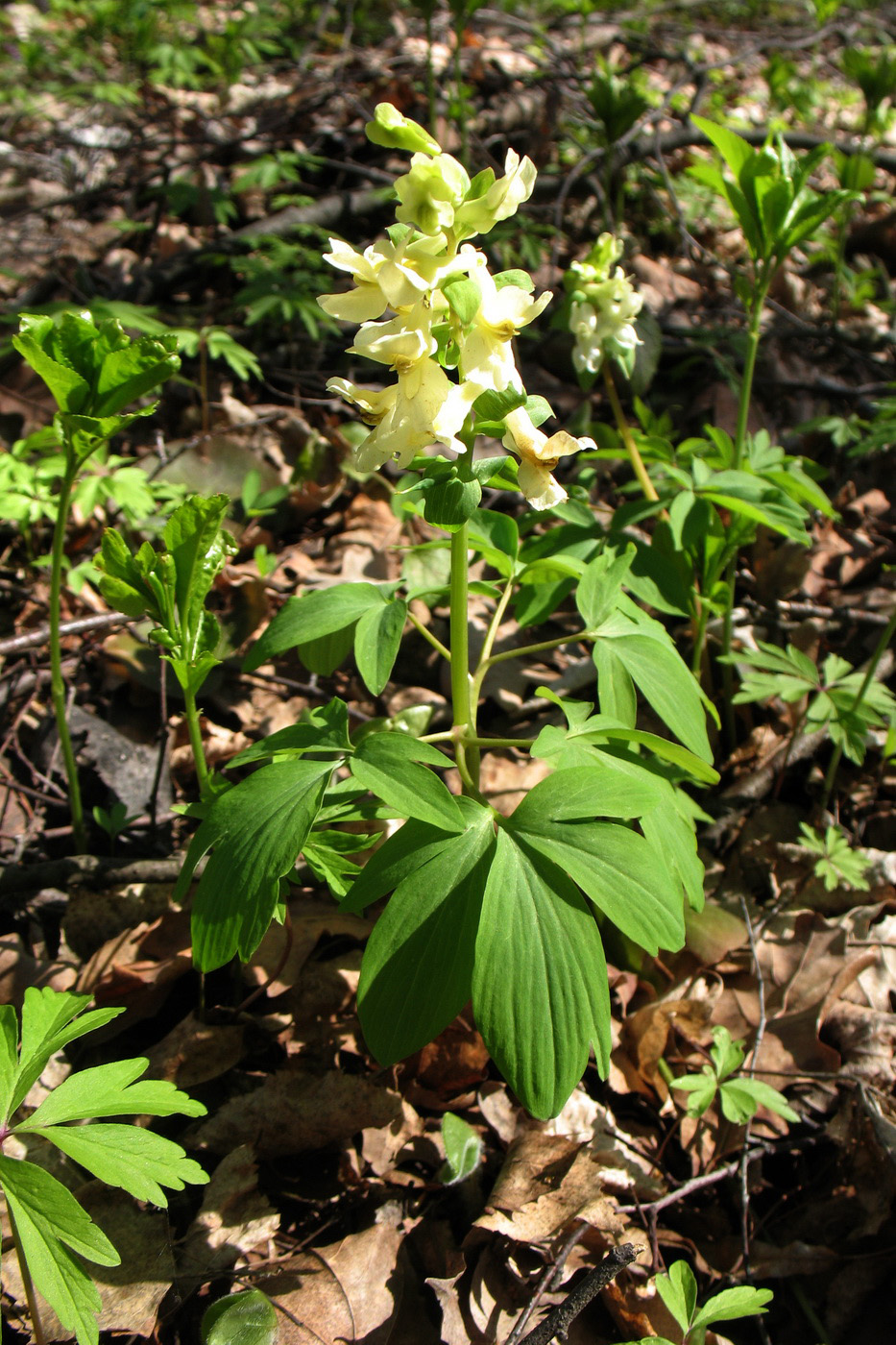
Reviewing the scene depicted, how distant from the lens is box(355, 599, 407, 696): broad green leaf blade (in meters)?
1.62

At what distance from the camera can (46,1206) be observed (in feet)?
3.78

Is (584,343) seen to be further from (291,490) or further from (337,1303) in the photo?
(337,1303)

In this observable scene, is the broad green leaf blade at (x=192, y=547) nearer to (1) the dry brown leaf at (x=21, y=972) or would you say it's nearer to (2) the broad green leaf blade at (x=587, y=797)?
(2) the broad green leaf blade at (x=587, y=797)

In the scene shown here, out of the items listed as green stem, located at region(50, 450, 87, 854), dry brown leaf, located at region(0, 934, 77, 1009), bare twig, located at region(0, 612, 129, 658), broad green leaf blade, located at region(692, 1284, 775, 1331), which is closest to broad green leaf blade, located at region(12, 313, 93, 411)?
green stem, located at region(50, 450, 87, 854)

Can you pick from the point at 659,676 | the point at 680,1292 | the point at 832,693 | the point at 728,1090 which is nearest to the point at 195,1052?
the point at 680,1292

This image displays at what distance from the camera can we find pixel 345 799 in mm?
1563

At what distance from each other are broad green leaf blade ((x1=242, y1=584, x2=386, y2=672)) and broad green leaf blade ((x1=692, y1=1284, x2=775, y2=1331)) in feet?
4.54

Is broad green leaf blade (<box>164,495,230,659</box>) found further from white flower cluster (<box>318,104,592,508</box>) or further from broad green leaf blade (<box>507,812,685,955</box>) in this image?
broad green leaf blade (<box>507,812,685,955</box>)

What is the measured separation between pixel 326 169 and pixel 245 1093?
4853 mm

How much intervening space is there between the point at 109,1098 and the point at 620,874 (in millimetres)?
847

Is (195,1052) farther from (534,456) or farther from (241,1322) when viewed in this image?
(534,456)

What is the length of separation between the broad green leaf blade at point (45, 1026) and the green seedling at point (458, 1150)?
29.3 inches

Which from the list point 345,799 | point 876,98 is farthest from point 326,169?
point 345,799

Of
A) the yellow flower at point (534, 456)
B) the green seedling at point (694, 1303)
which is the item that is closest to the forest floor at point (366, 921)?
the green seedling at point (694, 1303)
